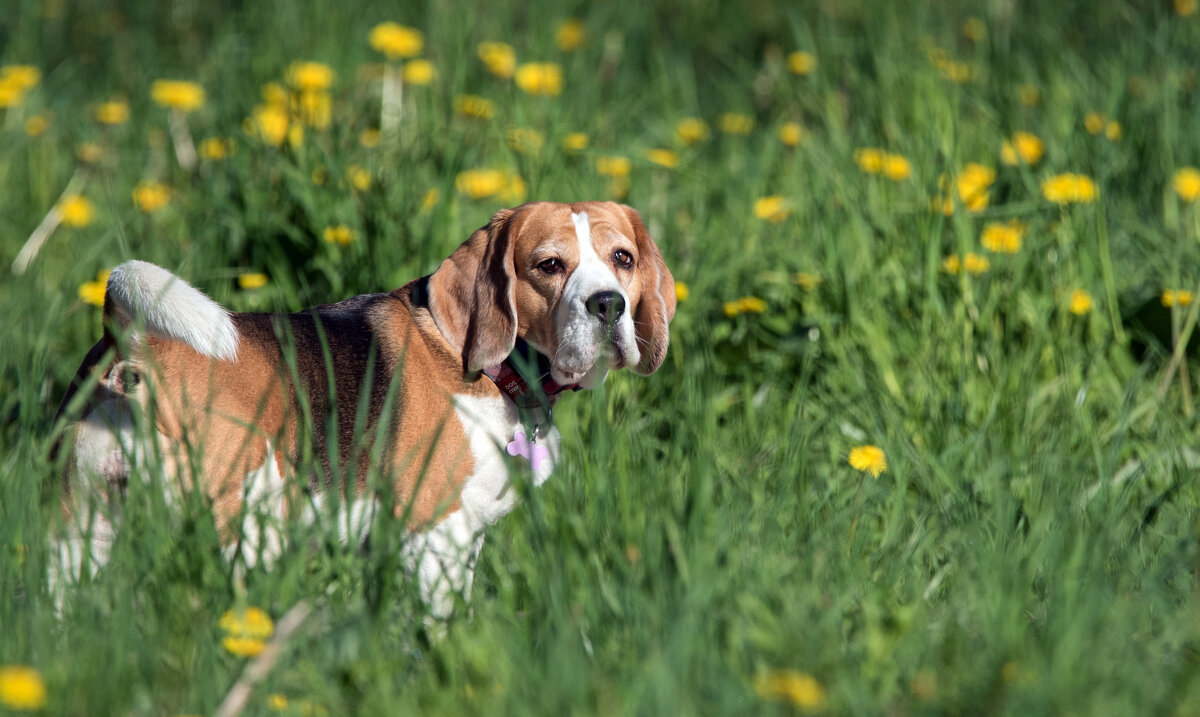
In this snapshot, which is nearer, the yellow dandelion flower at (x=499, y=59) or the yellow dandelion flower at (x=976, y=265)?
the yellow dandelion flower at (x=976, y=265)

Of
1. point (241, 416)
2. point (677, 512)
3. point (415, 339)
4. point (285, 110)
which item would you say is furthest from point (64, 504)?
point (285, 110)

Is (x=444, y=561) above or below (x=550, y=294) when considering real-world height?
below

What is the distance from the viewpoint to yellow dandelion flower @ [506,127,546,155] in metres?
Result: 4.30

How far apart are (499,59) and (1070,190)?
2.41 metres

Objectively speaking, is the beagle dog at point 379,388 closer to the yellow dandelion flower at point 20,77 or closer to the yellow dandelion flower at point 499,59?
the yellow dandelion flower at point 499,59

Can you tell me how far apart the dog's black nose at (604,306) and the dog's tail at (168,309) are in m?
0.85

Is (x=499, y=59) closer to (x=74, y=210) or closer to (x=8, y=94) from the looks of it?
(x=74, y=210)

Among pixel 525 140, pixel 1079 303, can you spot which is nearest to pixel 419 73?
pixel 525 140

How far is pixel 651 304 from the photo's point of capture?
10.5 feet

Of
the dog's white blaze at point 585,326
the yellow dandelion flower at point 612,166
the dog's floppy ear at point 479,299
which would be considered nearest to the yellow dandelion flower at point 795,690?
the dog's white blaze at point 585,326

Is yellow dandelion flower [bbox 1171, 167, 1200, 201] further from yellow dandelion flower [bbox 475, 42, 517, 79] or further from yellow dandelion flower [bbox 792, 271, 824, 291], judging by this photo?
yellow dandelion flower [bbox 475, 42, 517, 79]

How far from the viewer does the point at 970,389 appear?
341 cm

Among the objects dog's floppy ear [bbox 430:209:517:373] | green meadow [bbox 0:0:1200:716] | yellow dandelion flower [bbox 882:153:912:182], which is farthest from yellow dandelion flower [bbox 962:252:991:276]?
dog's floppy ear [bbox 430:209:517:373]

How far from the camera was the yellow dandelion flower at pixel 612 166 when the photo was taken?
16.0ft
